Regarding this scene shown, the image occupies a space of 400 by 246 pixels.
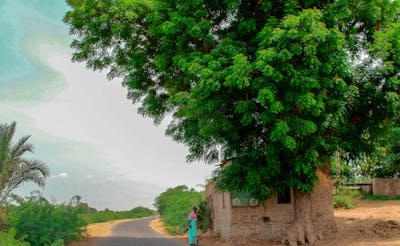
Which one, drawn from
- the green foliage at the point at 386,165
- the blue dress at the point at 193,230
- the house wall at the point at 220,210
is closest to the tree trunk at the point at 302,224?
the house wall at the point at 220,210

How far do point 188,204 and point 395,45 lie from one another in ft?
52.6

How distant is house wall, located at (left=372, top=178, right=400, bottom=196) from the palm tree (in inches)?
914

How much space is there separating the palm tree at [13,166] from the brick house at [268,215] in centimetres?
893

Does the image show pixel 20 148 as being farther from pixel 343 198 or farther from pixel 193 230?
pixel 343 198

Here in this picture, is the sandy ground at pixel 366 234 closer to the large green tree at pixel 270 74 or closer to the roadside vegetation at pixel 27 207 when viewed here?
the large green tree at pixel 270 74

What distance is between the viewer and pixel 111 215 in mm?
49438

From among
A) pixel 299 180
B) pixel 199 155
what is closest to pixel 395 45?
pixel 299 180

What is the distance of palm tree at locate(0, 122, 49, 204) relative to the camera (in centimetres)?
2081

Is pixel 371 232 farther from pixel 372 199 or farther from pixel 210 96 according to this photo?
pixel 372 199

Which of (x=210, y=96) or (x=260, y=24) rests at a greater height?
(x=260, y=24)

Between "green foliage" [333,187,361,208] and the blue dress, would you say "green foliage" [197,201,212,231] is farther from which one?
"green foliage" [333,187,361,208]

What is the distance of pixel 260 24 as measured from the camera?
1653 centimetres

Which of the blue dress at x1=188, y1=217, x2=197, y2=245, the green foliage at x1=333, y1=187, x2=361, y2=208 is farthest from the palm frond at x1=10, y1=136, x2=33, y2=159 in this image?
the green foliage at x1=333, y1=187, x2=361, y2=208

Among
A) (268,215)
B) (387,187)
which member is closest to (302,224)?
(268,215)
